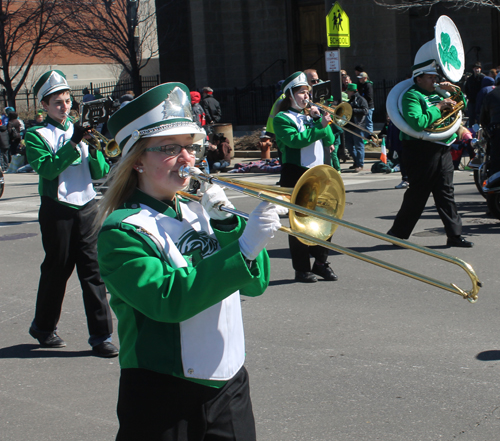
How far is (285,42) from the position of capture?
24203 mm

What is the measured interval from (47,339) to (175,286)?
3.55m

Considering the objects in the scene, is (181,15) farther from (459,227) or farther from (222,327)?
(222,327)

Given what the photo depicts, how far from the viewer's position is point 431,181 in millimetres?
8016

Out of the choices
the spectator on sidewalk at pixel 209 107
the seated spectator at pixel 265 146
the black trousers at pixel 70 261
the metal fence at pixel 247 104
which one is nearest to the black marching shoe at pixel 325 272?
the black trousers at pixel 70 261

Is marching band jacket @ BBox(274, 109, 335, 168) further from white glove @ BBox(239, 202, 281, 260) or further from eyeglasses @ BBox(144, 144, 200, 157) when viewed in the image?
white glove @ BBox(239, 202, 281, 260)

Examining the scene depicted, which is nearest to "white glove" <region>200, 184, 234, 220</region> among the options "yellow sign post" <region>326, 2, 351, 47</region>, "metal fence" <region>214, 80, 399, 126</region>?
"yellow sign post" <region>326, 2, 351, 47</region>

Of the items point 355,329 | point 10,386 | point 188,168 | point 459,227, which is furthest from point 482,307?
point 188,168

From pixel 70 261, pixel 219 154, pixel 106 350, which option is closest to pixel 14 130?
pixel 219 154

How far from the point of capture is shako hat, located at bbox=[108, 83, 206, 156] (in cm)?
244

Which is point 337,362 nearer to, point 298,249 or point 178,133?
point 298,249

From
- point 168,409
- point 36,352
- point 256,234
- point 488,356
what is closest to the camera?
point 256,234

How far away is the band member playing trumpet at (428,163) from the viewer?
26.0 feet

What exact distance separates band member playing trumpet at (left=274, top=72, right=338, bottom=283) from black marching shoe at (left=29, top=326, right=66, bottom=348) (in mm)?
2391

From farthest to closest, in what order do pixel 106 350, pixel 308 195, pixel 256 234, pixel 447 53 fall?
pixel 447 53, pixel 106 350, pixel 308 195, pixel 256 234
